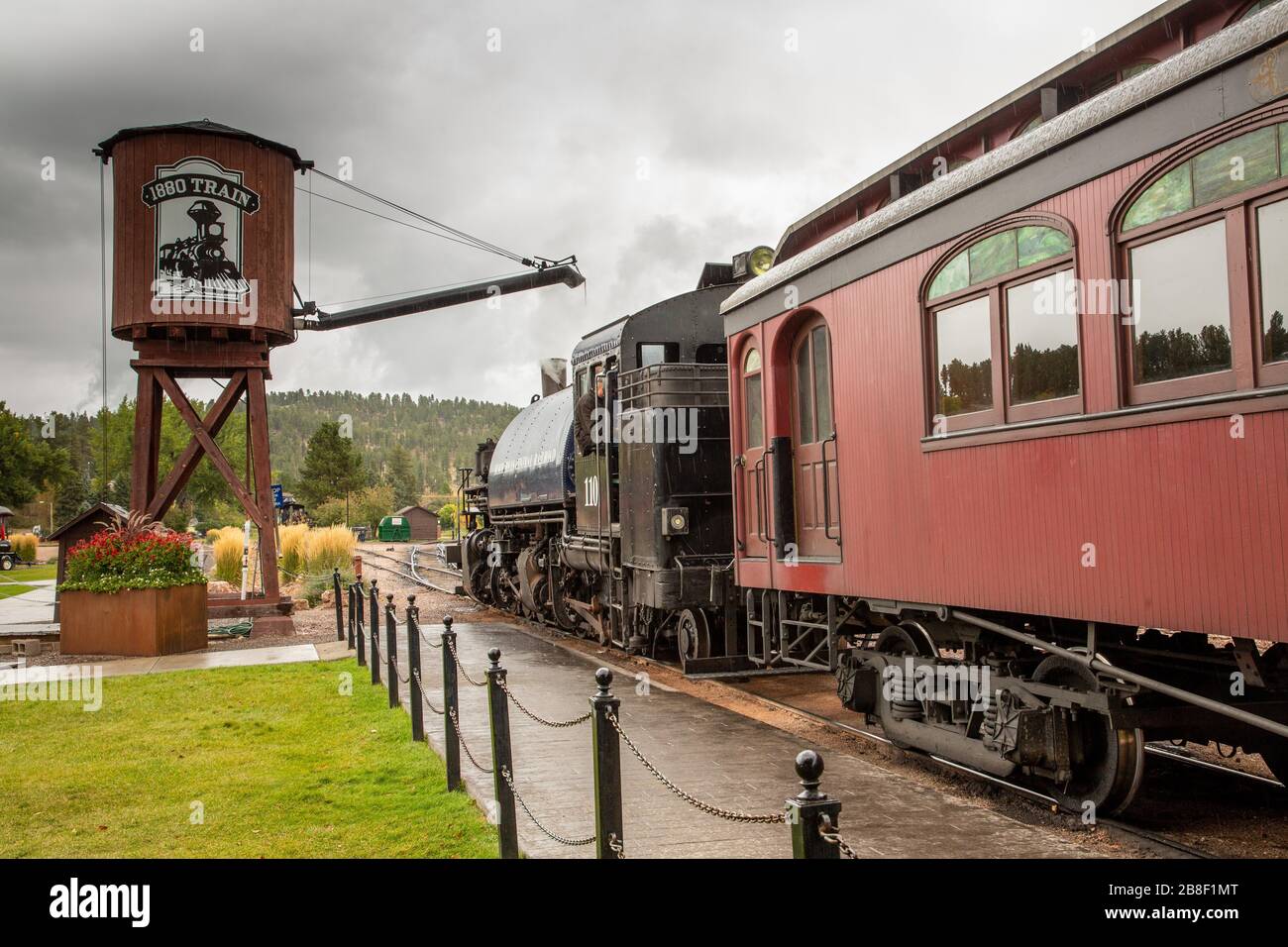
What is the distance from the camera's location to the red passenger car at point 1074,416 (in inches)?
172

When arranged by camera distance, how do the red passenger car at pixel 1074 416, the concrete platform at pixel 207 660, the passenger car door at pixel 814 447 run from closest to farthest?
the red passenger car at pixel 1074 416, the passenger car door at pixel 814 447, the concrete platform at pixel 207 660

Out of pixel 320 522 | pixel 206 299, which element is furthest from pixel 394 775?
pixel 320 522

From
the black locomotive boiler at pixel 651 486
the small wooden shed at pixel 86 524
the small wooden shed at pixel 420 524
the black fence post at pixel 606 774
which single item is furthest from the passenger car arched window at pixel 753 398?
the small wooden shed at pixel 420 524

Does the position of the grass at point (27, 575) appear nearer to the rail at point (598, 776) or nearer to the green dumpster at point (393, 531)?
the green dumpster at point (393, 531)

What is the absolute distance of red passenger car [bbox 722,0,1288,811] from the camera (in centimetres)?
436

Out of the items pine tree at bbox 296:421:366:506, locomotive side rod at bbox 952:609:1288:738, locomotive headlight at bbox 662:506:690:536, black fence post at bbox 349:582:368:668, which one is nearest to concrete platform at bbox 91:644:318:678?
black fence post at bbox 349:582:368:668

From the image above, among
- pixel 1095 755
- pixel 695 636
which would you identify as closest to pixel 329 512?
pixel 695 636

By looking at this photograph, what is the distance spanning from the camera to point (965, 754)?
6504 millimetres

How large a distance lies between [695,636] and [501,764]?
5914 millimetres

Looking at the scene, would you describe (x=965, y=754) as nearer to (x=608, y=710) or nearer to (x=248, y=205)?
(x=608, y=710)

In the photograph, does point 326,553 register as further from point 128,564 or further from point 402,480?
point 402,480

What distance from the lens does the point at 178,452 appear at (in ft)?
195

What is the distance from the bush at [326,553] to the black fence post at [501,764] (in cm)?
1950
